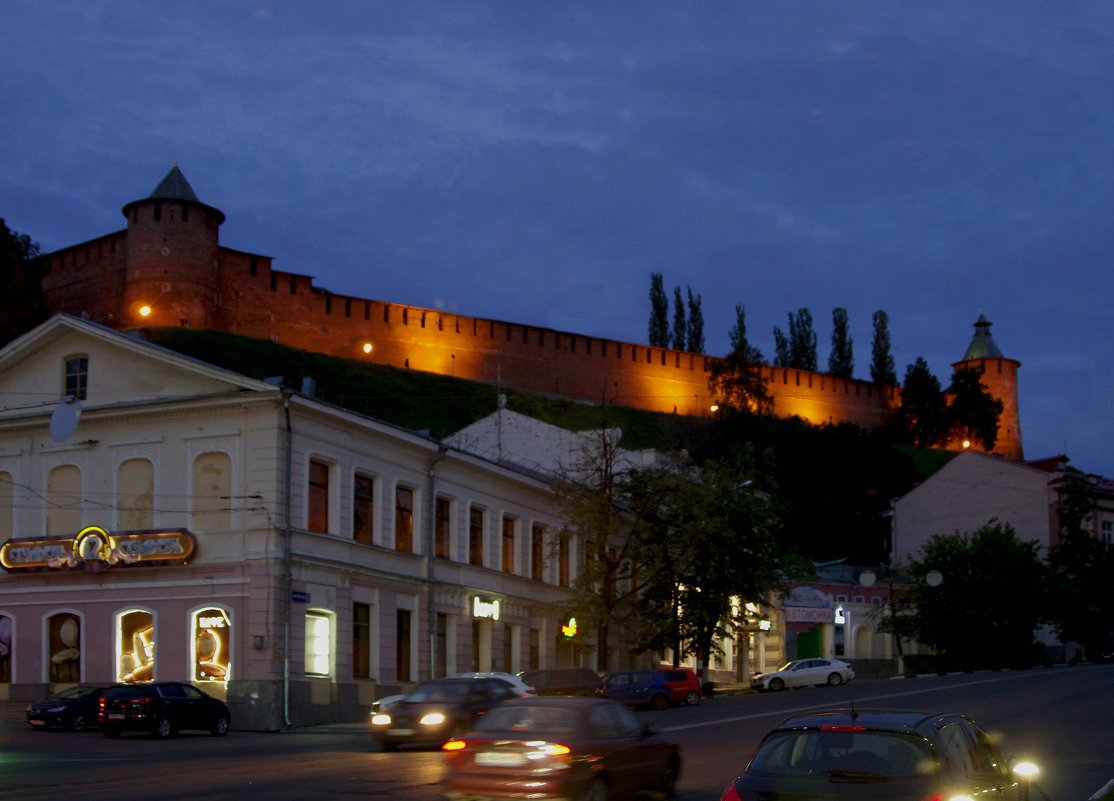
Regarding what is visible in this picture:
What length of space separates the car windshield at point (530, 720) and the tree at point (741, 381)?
326ft

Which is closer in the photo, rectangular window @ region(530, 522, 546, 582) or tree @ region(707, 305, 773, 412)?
rectangular window @ region(530, 522, 546, 582)

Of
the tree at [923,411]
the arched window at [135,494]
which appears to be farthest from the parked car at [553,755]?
the tree at [923,411]

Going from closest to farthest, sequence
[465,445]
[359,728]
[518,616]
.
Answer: [359,728] < [518,616] < [465,445]

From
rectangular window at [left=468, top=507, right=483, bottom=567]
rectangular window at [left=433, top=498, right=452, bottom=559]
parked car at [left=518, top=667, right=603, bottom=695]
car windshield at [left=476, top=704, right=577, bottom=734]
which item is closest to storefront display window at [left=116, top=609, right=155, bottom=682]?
rectangular window at [left=433, top=498, right=452, bottom=559]

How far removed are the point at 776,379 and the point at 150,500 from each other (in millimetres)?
91979

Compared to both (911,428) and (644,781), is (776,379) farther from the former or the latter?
(644,781)

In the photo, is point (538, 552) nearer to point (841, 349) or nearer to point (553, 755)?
point (553, 755)

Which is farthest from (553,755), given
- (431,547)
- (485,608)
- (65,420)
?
(485,608)

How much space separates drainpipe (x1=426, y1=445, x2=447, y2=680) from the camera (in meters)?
39.0

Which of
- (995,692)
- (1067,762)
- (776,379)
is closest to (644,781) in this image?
(1067,762)

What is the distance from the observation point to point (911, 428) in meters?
131

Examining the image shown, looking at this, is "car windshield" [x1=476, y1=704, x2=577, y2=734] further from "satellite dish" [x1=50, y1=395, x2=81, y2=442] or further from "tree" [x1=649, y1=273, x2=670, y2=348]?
"tree" [x1=649, y1=273, x2=670, y2=348]

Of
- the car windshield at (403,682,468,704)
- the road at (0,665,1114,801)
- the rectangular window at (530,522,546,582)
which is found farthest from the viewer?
the rectangular window at (530,522,546,582)

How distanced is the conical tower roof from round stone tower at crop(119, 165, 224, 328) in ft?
265
